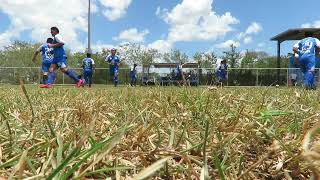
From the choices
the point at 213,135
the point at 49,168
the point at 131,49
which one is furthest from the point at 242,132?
the point at 131,49

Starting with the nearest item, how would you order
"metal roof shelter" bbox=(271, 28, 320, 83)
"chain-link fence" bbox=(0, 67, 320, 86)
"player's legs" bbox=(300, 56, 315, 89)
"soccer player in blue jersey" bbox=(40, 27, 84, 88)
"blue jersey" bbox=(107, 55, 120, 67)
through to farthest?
"player's legs" bbox=(300, 56, 315, 89) < "soccer player in blue jersey" bbox=(40, 27, 84, 88) < "blue jersey" bbox=(107, 55, 120, 67) < "chain-link fence" bbox=(0, 67, 320, 86) < "metal roof shelter" bbox=(271, 28, 320, 83)

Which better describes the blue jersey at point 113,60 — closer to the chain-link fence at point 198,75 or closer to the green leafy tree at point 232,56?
the chain-link fence at point 198,75

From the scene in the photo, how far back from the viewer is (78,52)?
259 feet

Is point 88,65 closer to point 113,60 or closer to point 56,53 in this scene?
point 113,60

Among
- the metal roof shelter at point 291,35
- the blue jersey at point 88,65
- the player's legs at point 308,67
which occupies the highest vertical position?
the metal roof shelter at point 291,35

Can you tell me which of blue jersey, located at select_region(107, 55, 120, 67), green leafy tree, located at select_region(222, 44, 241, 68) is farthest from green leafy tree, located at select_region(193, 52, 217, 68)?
blue jersey, located at select_region(107, 55, 120, 67)

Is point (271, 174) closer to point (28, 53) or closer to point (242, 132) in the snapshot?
Answer: point (242, 132)

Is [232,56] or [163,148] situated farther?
[232,56]

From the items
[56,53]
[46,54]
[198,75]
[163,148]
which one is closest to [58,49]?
[56,53]

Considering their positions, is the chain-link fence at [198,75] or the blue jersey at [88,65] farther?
the chain-link fence at [198,75]

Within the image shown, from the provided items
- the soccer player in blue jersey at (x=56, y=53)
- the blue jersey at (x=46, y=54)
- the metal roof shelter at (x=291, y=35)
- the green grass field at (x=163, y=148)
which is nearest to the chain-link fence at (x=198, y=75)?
the metal roof shelter at (x=291, y=35)

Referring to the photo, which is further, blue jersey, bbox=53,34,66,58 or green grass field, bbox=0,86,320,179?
blue jersey, bbox=53,34,66,58

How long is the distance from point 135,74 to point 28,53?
132 ft

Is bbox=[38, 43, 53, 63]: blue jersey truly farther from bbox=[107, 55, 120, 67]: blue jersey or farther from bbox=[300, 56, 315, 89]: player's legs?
bbox=[107, 55, 120, 67]: blue jersey
